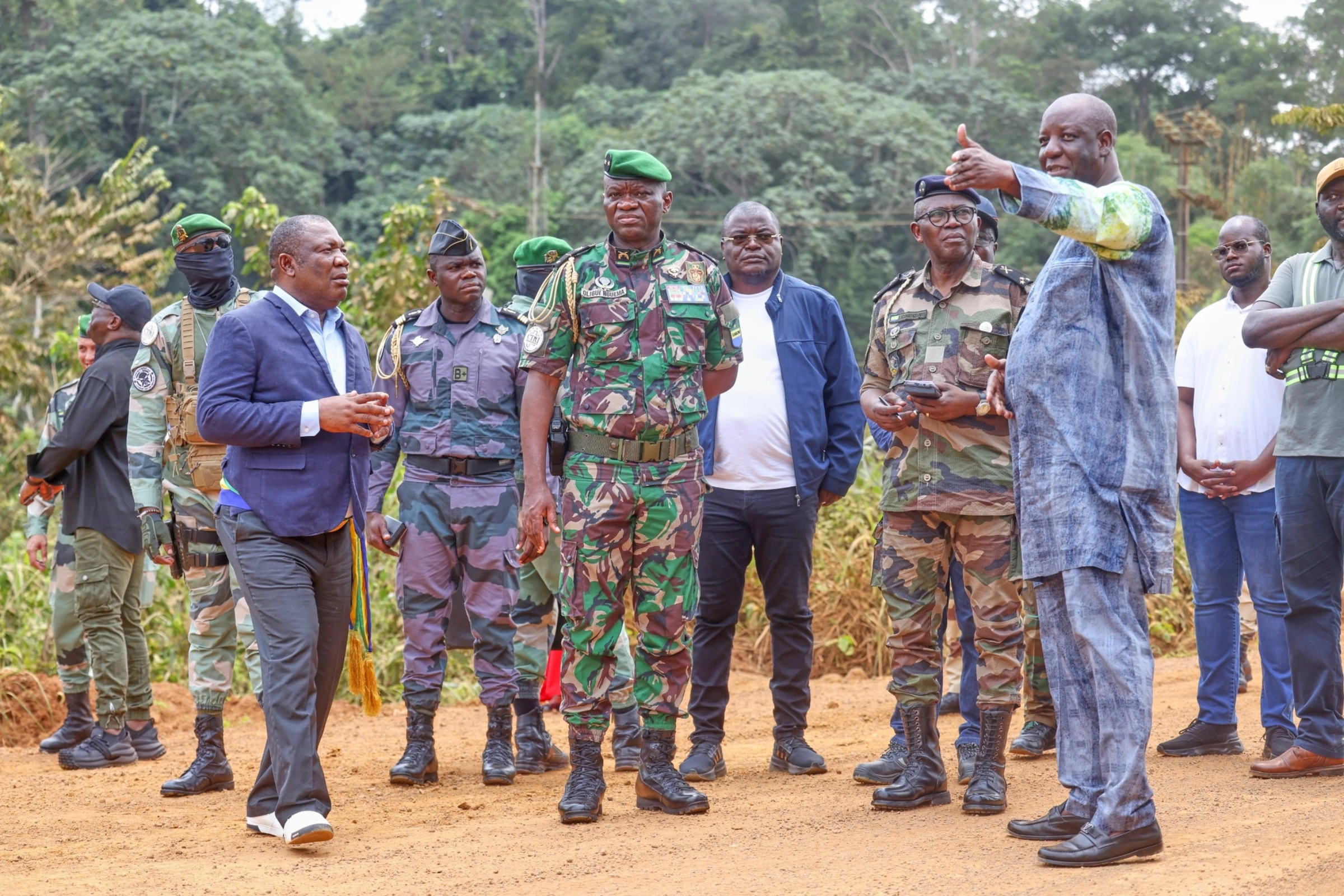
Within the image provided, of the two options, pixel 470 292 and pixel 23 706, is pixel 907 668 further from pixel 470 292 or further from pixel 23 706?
pixel 23 706

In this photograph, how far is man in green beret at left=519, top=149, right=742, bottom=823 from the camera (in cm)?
532

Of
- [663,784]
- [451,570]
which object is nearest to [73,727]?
[451,570]

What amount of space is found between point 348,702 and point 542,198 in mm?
28781

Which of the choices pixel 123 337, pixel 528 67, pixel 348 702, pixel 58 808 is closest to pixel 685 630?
pixel 58 808

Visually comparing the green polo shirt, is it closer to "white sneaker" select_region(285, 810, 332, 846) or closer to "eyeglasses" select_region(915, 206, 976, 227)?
"eyeglasses" select_region(915, 206, 976, 227)

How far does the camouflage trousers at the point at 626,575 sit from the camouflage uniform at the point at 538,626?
4.32 feet

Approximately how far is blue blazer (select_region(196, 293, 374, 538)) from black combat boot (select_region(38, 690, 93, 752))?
3.26 m

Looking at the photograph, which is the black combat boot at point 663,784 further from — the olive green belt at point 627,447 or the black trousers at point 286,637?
the black trousers at point 286,637

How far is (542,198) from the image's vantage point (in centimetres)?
3688

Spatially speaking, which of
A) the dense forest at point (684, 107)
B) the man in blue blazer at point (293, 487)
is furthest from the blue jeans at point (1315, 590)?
the dense forest at point (684, 107)

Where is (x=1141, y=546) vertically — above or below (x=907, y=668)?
above

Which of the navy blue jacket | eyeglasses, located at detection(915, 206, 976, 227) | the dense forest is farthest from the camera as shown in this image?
the dense forest

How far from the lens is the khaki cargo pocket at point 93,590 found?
24.0 ft

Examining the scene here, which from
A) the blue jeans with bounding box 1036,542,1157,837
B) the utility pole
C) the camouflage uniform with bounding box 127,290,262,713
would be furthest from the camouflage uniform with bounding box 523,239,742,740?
the utility pole
